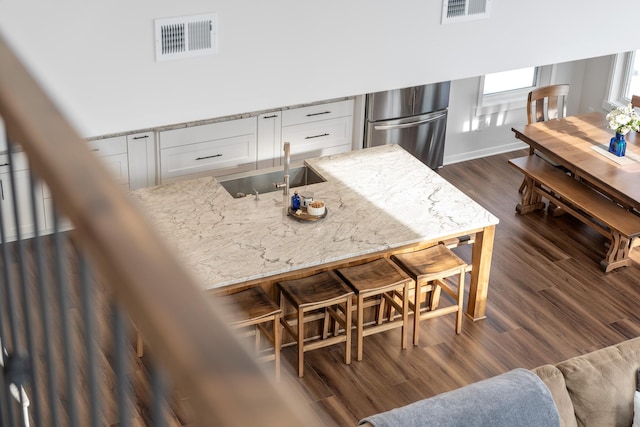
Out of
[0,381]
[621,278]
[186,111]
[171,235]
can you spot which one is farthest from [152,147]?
[0,381]

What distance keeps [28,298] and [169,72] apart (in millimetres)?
2654

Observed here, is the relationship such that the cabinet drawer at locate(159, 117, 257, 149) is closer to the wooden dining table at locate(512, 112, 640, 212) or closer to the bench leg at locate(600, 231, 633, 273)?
the wooden dining table at locate(512, 112, 640, 212)

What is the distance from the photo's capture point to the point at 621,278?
6531 millimetres

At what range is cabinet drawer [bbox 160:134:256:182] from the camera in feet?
22.2

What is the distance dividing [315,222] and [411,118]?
94.0 inches

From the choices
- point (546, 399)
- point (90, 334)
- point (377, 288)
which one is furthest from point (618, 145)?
point (90, 334)

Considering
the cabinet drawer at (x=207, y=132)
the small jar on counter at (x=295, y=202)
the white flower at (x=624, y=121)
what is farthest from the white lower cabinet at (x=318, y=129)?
the white flower at (x=624, y=121)

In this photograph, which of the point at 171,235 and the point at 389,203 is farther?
the point at 389,203

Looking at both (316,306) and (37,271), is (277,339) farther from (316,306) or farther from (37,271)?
(37,271)

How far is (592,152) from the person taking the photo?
688 cm

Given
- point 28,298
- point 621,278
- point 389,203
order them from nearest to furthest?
point 28,298 < point 389,203 < point 621,278

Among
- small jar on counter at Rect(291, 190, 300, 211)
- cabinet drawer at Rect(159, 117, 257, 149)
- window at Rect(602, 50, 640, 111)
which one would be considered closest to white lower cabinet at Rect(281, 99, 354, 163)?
cabinet drawer at Rect(159, 117, 257, 149)

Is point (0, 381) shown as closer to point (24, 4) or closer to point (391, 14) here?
point (24, 4)

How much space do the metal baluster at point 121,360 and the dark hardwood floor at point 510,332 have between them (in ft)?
13.5
